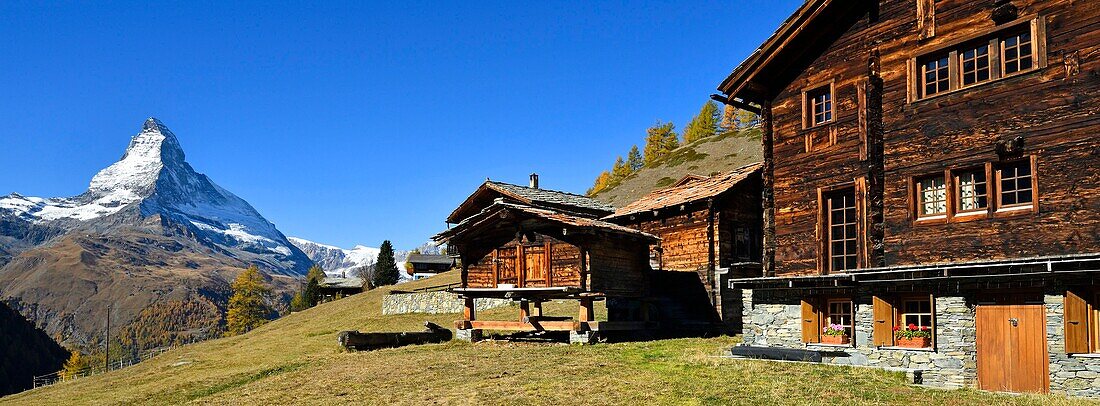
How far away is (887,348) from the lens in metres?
22.1

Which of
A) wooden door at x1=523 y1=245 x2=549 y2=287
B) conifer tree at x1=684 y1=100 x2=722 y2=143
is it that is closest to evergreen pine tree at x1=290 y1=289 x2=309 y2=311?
conifer tree at x1=684 y1=100 x2=722 y2=143

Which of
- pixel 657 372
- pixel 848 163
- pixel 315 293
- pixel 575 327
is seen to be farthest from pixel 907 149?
pixel 315 293

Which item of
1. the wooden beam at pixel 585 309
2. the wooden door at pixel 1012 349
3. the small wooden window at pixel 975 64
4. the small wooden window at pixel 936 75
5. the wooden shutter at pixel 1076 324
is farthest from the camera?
the wooden beam at pixel 585 309

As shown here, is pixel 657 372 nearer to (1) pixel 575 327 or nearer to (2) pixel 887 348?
(2) pixel 887 348

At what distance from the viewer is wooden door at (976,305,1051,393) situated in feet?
63.4

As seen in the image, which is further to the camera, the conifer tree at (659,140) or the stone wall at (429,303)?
the conifer tree at (659,140)

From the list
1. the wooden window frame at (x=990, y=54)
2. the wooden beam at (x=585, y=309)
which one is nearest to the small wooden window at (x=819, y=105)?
the wooden window frame at (x=990, y=54)

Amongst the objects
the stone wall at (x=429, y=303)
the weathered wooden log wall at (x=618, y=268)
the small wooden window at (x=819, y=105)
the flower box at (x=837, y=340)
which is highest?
the small wooden window at (x=819, y=105)

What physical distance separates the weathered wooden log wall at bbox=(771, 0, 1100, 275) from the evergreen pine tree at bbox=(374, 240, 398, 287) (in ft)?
259

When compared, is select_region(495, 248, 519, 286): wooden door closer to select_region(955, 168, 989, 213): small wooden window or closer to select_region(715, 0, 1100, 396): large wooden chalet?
select_region(715, 0, 1100, 396): large wooden chalet

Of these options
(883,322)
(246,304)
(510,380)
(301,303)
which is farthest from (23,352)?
(883,322)

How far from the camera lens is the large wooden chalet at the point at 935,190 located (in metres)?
19.6

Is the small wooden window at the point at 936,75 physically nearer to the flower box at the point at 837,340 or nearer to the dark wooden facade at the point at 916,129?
the dark wooden facade at the point at 916,129

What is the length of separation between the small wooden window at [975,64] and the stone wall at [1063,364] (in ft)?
20.1
